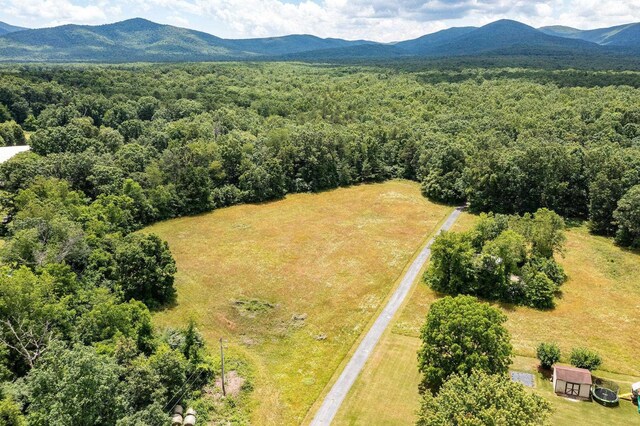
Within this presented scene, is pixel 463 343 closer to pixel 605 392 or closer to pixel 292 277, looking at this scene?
pixel 605 392

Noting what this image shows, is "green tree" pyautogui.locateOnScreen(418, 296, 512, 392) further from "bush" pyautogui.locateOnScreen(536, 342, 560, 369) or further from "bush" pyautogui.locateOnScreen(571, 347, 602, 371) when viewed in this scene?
"bush" pyautogui.locateOnScreen(571, 347, 602, 371)

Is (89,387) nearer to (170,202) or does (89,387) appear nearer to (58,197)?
(58,197)

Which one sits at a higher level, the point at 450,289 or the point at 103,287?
the point at 103,287

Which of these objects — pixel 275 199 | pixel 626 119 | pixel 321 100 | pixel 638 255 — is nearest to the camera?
pixel 638 255

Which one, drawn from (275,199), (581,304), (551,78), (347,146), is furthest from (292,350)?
(551,78)

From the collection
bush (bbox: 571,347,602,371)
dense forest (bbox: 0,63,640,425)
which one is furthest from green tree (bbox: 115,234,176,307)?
bush (bbox: 571,347,602,371)

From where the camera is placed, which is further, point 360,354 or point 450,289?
point 450,289

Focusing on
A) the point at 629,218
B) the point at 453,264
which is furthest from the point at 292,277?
the point at 629,218
